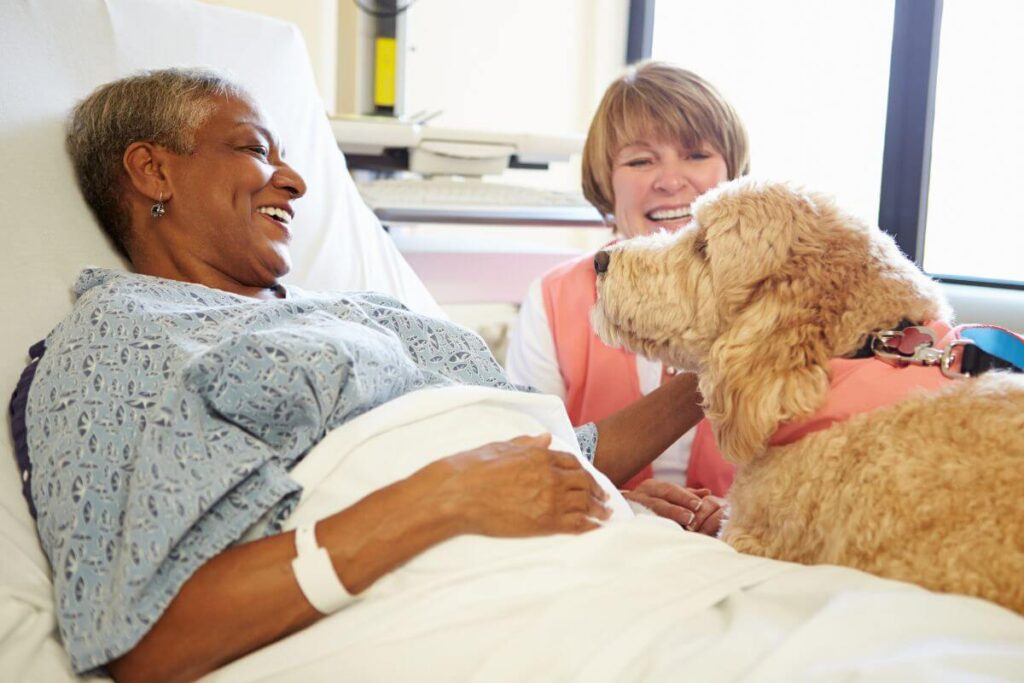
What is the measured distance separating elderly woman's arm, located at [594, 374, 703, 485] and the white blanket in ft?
1.73

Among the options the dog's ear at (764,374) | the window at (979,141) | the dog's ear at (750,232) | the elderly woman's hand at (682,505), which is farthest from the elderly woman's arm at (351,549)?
the window at (979,141)

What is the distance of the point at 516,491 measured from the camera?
1.21 metres

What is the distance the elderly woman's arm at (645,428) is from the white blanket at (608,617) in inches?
20.7

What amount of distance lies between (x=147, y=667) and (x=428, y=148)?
2.28 meters

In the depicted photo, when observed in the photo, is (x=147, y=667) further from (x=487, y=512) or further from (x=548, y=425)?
(x=548, y=425)

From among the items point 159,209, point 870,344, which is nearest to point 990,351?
point 870,344

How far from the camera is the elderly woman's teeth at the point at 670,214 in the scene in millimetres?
2158

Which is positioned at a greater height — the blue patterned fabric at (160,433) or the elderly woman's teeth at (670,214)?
the elderly woman's teeth at (670,214)

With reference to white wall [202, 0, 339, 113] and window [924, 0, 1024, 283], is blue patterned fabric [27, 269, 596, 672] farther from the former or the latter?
window [924, 0, 1024, 283]

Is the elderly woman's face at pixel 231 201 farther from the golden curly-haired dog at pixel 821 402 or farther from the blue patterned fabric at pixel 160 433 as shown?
the golden curly-haired dog at pixel 821 402

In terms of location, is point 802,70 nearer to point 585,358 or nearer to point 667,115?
point 667,115

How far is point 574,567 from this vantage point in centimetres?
116

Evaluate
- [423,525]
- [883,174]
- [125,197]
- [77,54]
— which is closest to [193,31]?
[77,54]

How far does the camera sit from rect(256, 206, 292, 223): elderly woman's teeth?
1712 millimetres
